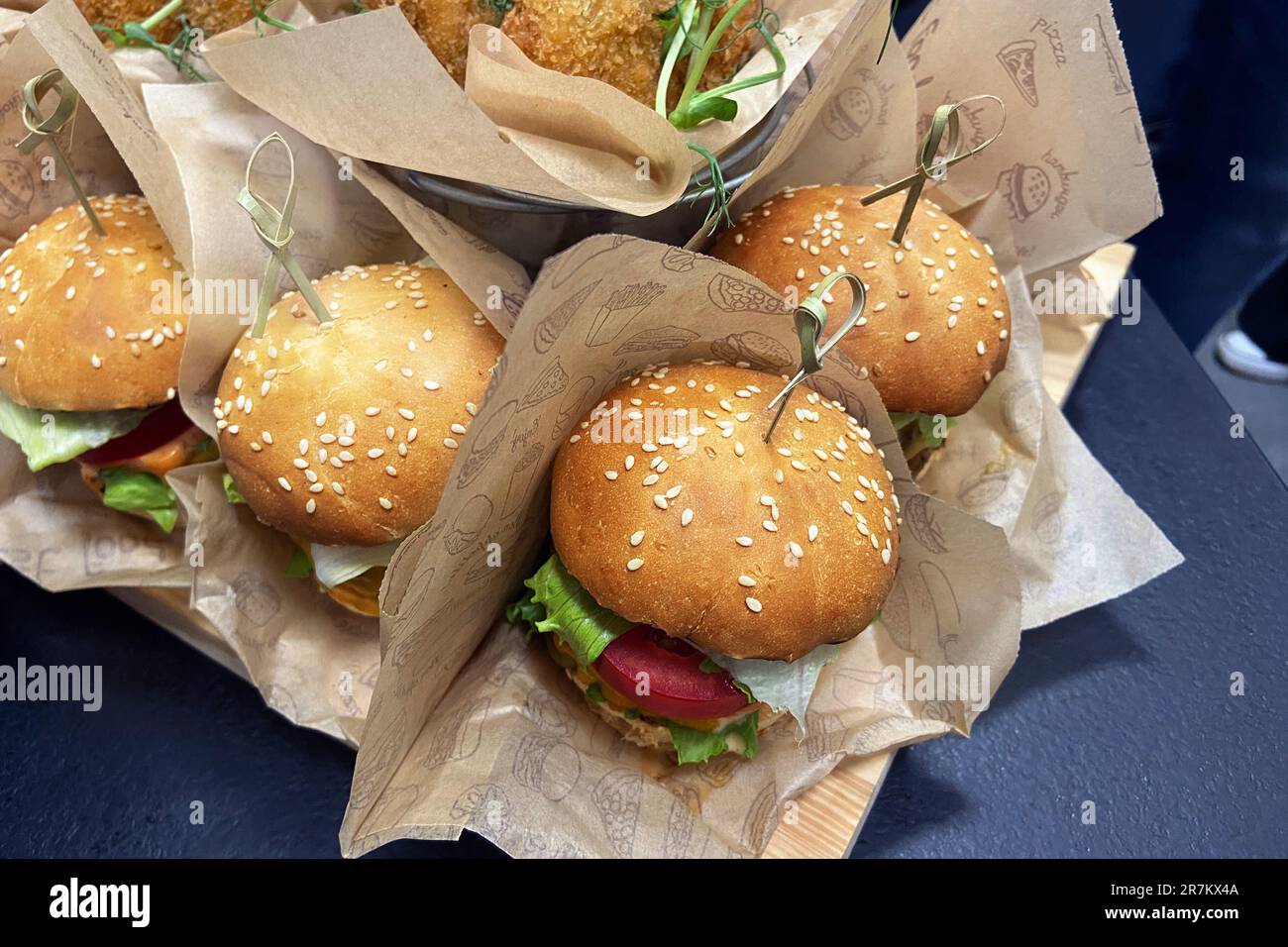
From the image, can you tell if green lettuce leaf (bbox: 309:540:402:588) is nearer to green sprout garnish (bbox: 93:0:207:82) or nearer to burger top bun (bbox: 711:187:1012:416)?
burger top bun (bbox: 711:187:1012:416)

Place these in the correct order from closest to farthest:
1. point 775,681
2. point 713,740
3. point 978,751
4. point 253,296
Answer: point 775,681
point 713,740
point 253,296
point 978,751

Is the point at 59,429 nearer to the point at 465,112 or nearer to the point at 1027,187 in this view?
the point at 465,112

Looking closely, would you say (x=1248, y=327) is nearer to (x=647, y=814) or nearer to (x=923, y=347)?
(x=923, y=347)

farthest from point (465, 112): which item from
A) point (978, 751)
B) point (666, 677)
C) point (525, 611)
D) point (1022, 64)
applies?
point (978, 751)

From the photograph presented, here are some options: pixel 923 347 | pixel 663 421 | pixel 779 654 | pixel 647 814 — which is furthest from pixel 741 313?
pixel 647 814

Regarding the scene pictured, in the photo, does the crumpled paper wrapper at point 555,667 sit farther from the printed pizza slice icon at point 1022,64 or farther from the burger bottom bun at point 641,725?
the printed pizza slice icon at point 1022,64
